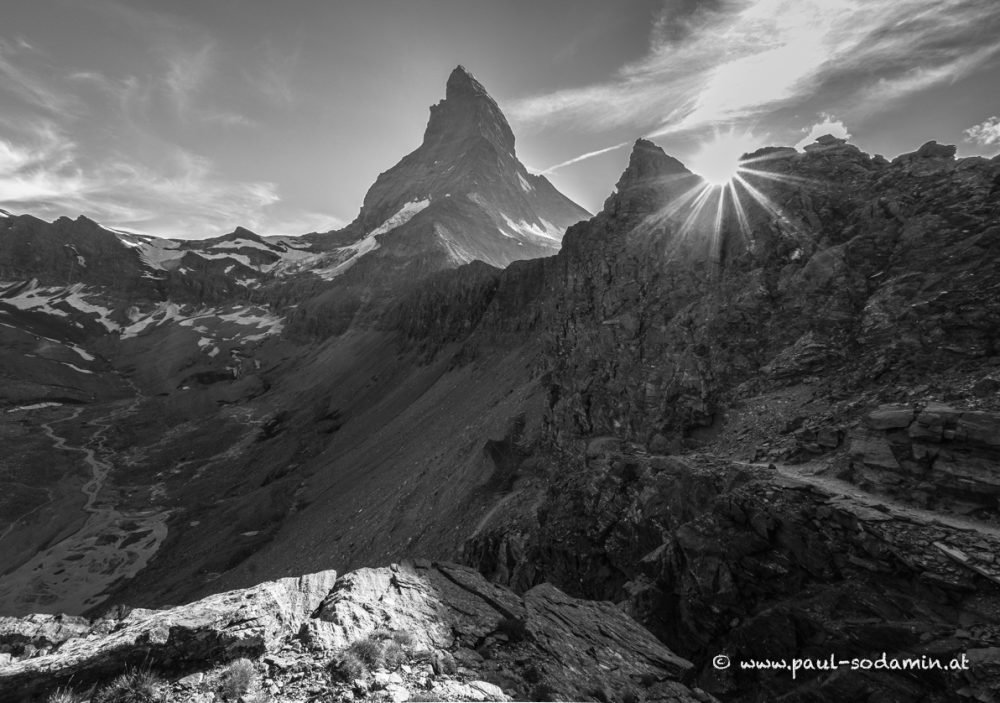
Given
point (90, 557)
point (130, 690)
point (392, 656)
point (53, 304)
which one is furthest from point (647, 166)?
point (53, 304)

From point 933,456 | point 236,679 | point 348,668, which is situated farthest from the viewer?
point 933,456

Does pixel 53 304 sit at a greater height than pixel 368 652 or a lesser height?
greater

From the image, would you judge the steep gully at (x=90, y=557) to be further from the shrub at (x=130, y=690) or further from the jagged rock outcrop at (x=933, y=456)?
the jagged rock outcrop at (x=933, y=456)

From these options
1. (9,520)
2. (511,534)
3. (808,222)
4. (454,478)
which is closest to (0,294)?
(9,520)

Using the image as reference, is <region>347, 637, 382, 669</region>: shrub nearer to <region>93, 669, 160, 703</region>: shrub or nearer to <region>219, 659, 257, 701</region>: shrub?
<region>219, 659, 257, 701</region>: shrub

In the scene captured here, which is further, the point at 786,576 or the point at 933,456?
the point at 786,576

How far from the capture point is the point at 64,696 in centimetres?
711

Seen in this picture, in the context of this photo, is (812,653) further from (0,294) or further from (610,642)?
(0,294)

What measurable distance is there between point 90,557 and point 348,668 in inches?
3004

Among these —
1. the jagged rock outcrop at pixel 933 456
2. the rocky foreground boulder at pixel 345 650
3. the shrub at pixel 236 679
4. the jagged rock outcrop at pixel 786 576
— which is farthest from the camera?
the jagged rock outcrop at pixel 933 456

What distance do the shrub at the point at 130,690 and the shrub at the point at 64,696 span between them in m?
0.28

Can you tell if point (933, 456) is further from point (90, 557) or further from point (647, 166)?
point (90, 557)

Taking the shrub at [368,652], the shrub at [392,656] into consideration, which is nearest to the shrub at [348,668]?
the shrub at [368,652]

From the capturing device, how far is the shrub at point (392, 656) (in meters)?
8.38
